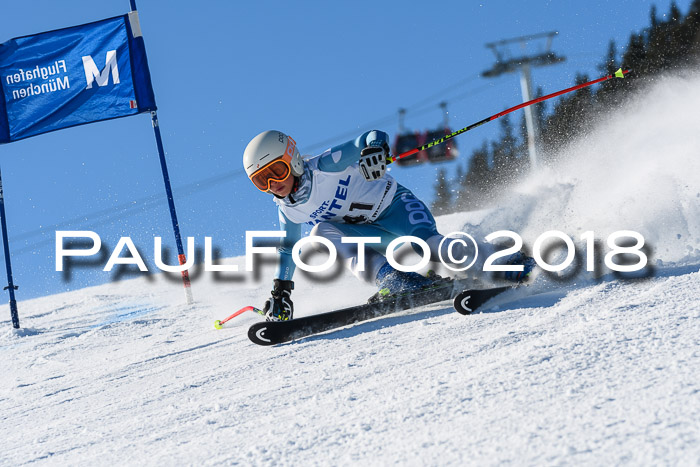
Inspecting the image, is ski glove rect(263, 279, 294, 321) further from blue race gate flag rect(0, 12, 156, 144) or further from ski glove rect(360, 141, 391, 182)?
blue race gate flag rect(0, 12, 156, 144)

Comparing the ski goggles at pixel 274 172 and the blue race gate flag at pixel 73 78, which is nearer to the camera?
the ski goggles at pixel 274 172

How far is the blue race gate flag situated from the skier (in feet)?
15.6

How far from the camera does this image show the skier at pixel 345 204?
3930 millimetres

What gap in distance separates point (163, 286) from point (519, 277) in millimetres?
6693

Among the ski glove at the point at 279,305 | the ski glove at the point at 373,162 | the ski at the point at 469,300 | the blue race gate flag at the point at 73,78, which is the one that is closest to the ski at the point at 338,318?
the ski at the point at 469,300

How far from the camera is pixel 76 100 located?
852cm

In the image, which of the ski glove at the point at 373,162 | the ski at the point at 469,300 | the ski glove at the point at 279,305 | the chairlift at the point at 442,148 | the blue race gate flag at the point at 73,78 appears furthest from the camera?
the chairlift at the point at 442,148

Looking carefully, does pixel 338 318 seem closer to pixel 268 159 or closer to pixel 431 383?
pixel 268 159

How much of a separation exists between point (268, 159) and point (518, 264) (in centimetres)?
165

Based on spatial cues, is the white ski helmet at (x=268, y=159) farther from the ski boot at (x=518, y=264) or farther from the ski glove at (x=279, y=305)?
the ski boot at (x=518, y=264)

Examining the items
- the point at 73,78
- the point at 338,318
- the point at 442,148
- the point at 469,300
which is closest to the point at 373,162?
the point at 338,318

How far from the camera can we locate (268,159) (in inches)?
157

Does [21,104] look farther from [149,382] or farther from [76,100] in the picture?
[149,382]

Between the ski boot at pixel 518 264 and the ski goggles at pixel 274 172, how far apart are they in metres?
1.48
